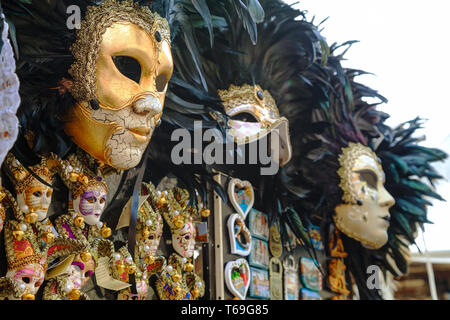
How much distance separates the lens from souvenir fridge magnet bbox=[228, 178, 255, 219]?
1.77 m

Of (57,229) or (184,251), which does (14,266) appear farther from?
(184,251)

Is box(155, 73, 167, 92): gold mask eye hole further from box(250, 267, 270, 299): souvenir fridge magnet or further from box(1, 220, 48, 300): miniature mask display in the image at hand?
box(250, 267, 270, 299): souvenir fridge magnet

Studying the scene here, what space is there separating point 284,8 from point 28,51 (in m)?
0.93

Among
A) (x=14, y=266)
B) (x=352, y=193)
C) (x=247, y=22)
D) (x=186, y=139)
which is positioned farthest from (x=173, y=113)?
(x=352, y=193)

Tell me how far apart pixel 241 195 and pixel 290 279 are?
1.23ft

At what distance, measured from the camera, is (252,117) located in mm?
1687

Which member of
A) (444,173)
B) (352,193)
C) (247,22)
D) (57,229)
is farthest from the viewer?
(444,173)

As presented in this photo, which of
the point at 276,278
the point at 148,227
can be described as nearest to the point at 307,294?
the point at 276,278

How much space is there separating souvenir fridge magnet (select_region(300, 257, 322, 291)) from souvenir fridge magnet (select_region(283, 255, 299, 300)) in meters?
0.04

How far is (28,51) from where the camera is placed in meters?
1.10

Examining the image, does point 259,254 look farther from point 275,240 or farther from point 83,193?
point 83,193

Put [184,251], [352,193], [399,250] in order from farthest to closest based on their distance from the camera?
[399,250] → [352,193] → [184,251]

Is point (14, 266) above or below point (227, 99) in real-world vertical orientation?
below

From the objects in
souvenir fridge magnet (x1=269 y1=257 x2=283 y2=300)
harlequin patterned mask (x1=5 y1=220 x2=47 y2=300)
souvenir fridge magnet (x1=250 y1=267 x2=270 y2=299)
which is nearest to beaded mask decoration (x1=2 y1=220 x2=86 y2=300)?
harlequin patterned mask (x1=5 y1=220 x2=47 y2=300)
